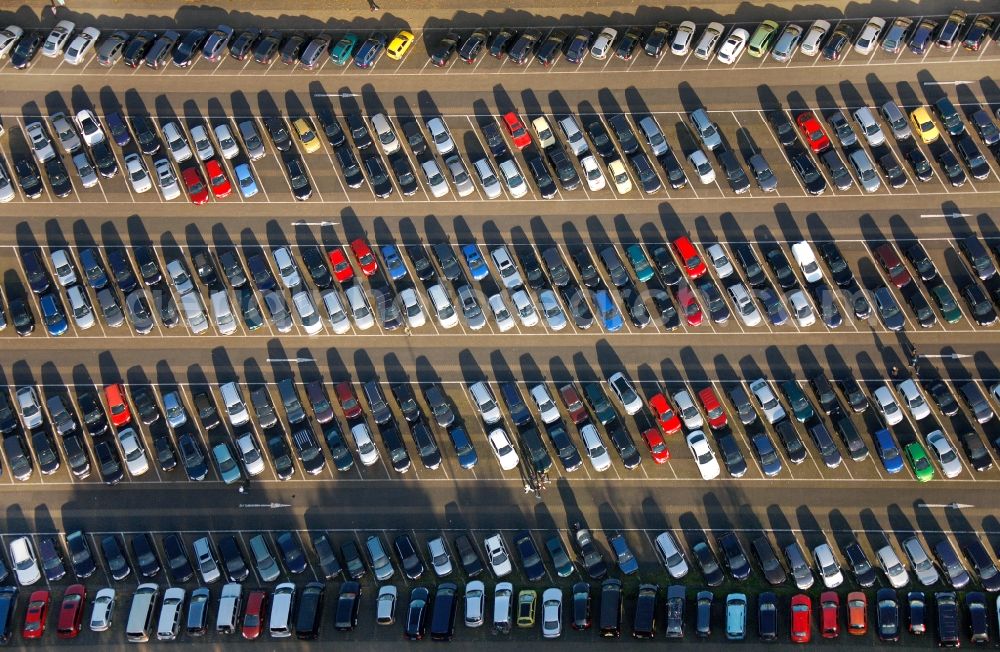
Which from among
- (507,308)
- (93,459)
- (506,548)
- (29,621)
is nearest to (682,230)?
(507,308)

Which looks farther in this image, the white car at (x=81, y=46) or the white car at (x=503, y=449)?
the white car at (x=81, y=46)

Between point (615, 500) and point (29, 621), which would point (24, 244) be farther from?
point (615, 500)

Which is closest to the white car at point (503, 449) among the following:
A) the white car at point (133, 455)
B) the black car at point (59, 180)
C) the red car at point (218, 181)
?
the white car at point (133, 455)

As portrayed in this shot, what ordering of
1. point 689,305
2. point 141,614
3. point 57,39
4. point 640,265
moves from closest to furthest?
point 141,614 → point 689,305 → point 640,265 → point 57,39

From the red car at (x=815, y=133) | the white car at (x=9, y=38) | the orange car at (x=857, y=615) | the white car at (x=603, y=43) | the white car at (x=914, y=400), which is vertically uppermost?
the white car at (x=603, y=43)

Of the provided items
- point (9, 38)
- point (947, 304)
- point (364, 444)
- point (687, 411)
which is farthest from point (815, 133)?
point (9, 38)

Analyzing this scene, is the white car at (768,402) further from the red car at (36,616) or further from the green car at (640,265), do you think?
the red car at (36,616)

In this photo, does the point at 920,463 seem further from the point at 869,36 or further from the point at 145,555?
the point at 145,555
